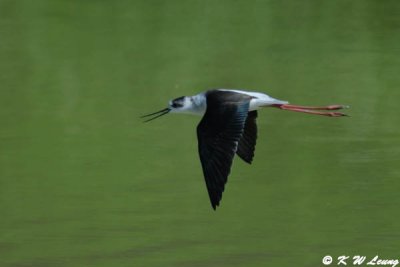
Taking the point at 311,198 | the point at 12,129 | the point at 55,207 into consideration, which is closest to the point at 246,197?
the point at 311,198

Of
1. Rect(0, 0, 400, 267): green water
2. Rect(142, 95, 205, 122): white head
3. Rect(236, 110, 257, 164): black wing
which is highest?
Rect(142, 95, 205, 122): white head

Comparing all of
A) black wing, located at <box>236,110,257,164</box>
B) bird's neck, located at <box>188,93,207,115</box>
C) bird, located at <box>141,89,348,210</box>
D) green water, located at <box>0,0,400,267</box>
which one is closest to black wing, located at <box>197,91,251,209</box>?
bird, located at <box>141,89,348,210</box>

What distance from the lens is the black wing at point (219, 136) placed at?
681cm

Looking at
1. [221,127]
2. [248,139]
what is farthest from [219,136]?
[248,139]

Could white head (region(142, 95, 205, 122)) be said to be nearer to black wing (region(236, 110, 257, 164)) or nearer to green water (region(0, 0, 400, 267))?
black wing (region(236, 110, 257, 164))

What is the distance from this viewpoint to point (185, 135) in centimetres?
891

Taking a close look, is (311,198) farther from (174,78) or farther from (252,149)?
(174,78)

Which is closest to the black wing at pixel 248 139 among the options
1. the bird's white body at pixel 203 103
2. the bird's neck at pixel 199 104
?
the bird's white body at pixel 203 103

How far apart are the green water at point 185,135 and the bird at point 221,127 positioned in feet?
1.61

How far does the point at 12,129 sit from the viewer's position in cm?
895

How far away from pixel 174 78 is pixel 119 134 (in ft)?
3.58

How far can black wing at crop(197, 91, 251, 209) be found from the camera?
6809 mm

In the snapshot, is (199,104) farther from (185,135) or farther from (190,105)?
(185,135)

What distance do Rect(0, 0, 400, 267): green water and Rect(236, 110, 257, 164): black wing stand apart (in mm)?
335
